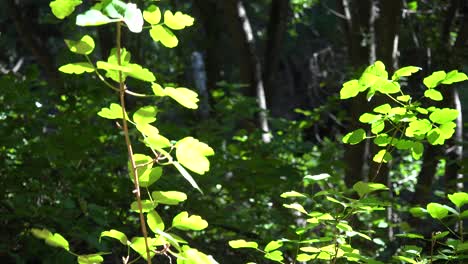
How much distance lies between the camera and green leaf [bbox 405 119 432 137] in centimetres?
165

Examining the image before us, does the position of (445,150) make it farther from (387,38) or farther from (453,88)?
(387,38)

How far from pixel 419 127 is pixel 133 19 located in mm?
898

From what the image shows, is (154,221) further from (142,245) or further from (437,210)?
(437,210)

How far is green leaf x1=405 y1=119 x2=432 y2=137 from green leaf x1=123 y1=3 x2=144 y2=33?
0.88 m

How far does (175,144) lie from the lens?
1234 mm

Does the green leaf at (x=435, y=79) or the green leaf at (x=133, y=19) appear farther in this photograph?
the green leaf at (x=435, y=79)

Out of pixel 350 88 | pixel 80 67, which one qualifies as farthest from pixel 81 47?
pixel 350 88

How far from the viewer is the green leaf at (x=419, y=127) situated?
5.42 ft

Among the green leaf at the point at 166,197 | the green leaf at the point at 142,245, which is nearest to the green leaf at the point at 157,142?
the green leaf at the point at 166,197

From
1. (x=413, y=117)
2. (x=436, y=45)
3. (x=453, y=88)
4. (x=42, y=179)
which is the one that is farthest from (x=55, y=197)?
(x=436, y=45)

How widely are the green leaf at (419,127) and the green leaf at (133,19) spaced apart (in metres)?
0.88

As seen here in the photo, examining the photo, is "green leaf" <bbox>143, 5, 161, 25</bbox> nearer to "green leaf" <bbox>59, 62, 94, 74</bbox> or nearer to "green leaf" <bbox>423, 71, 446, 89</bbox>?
"green leaf" <bbox>59, 62, 94, 74</bbox>

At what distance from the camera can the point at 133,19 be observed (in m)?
1.09

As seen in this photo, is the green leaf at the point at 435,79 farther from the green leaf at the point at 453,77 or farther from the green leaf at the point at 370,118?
the green leaf at the point at 370,118
